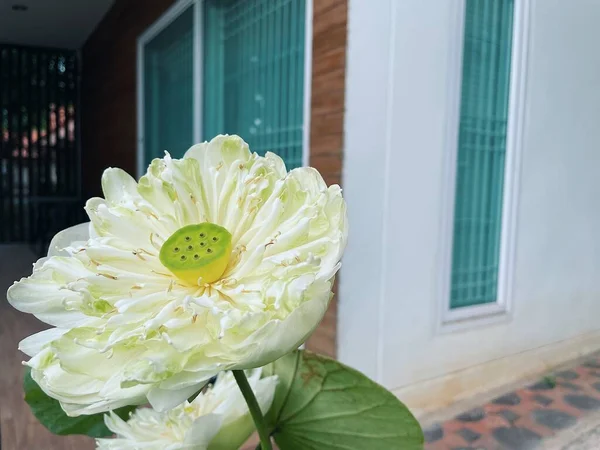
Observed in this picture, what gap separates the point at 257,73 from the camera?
2447mm

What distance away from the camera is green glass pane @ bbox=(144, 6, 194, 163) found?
3166mm

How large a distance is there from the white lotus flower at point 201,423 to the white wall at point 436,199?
153 cm

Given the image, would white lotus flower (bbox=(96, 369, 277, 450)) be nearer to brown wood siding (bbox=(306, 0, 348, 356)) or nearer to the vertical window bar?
brown wood siding (bbox=(306, 0, 348, 356))

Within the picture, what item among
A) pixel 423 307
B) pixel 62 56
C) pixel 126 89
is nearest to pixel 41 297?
pixel 423 307

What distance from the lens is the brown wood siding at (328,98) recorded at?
182cm

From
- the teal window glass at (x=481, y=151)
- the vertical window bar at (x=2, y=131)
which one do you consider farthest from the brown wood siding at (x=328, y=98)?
the vertical window bar at (x=2, y=131)

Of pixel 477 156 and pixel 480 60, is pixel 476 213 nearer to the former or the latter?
pixel 477 156

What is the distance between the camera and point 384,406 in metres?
0.29

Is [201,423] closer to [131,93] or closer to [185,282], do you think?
[185,282]

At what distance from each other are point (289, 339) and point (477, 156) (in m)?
2.11

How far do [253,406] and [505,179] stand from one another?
222 cm

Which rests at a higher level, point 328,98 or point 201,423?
point 328,98

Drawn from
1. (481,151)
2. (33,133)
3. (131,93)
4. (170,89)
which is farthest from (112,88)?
(481,151)

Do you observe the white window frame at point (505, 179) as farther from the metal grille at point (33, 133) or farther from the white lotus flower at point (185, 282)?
the metal grille at point (33, 133)
